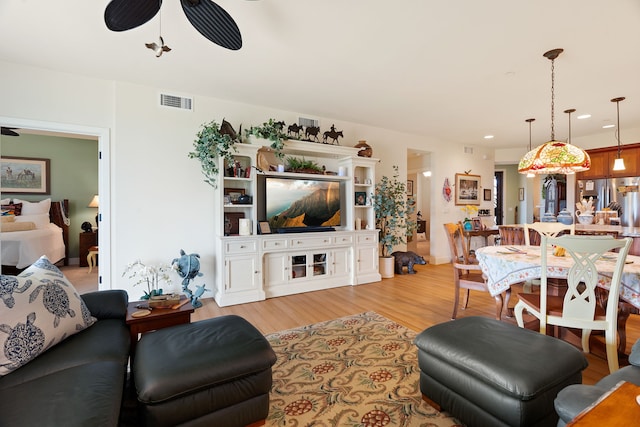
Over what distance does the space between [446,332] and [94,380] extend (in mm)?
1820

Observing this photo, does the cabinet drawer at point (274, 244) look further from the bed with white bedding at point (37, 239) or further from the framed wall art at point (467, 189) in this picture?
the framed wall art at point (467, 189)

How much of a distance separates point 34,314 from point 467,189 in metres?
7.40

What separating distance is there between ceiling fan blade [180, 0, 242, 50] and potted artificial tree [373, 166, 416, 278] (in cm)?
346

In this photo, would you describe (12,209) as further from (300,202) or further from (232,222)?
(300,202)

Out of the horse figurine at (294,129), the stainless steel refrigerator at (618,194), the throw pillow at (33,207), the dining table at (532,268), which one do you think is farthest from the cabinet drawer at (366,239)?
the throw pillow at (33,207)

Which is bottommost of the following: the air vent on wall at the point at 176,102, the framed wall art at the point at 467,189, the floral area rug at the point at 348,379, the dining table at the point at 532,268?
the floral area rug at the point at 348,379

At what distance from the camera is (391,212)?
17.6 feet

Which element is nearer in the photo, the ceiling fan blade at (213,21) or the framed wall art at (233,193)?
the ceiling fan blade at (213,21)

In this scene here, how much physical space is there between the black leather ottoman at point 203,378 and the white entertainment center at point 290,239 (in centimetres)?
208

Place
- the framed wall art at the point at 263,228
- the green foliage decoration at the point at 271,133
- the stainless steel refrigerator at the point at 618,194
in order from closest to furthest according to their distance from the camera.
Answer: the green foliage decoration at the point at 271,133 < the framed wall art at the point at 263,228 < the stainless steel refrigerator at the point at 618,194

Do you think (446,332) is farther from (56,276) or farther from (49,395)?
(56,276)

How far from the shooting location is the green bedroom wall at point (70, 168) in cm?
591

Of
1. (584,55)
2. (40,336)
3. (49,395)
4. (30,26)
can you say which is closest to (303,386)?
(49,395)

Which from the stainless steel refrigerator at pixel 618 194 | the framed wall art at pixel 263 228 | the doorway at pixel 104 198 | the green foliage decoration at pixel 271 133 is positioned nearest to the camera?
the doorway at pixel 104 198
